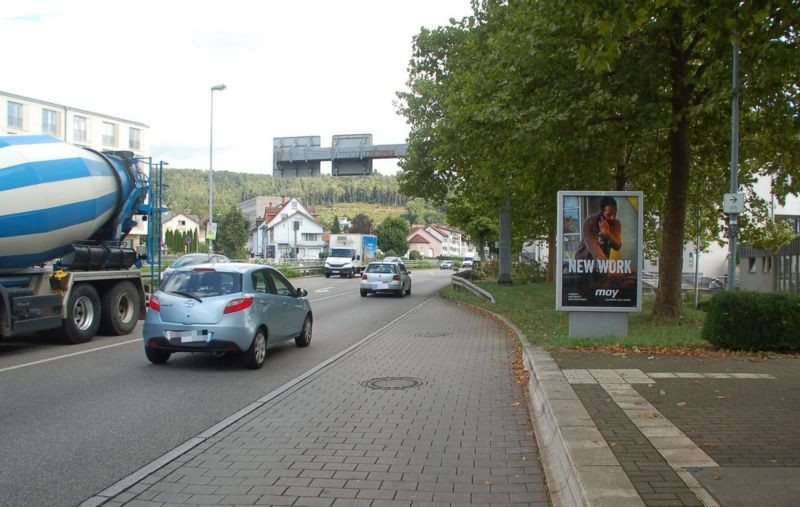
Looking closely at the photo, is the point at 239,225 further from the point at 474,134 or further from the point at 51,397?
the point at 51,397

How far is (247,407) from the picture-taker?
7.26 metres

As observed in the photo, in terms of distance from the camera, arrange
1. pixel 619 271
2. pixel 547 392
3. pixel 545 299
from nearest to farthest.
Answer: pixel 547 392
pixel 619 271
pixel 545 299

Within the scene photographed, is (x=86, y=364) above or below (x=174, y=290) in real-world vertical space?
below

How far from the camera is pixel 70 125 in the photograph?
59.7 metres

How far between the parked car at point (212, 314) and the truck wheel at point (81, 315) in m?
3.04

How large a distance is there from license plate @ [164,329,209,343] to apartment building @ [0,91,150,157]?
1824 inches

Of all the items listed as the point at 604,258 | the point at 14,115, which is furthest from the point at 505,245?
the point at 14,115

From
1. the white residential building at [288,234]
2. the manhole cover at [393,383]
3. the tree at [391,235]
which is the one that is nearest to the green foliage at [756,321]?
the manhole cover at [393,383]

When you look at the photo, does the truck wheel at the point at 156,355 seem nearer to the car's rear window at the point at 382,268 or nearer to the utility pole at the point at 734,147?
the utility pole at the point at 734,147

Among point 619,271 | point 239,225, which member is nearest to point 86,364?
point 619,271

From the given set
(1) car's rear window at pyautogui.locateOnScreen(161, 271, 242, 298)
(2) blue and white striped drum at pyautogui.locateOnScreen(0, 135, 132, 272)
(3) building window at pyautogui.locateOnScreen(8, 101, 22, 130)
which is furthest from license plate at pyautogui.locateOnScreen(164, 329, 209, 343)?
(3) building window at pyautogui.locateOnScreen(8, 101, 22, 130)

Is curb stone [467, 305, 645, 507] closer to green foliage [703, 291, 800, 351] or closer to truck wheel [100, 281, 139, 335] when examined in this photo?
green foliage [703, 291, 800, 351]

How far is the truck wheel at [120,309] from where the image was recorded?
43.4 ft

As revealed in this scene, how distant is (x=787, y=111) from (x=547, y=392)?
1050 cm
